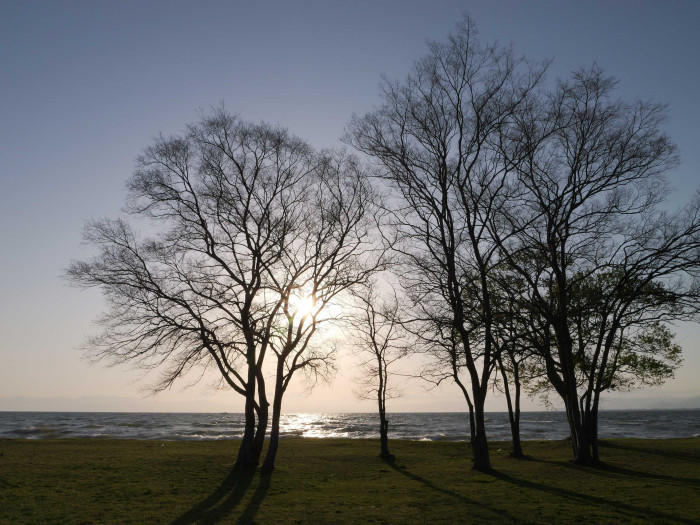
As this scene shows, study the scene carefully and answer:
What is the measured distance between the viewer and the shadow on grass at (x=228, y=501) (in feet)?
39.3

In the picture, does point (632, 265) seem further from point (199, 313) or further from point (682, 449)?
point (199, 313)

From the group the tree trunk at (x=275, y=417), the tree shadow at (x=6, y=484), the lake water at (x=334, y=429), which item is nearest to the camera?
the tree shadow at (x=6, y=484)

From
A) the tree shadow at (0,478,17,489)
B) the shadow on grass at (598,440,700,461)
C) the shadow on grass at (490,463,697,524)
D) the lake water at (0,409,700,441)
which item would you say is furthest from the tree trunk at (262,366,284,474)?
the lake water at (0,409,700,441)

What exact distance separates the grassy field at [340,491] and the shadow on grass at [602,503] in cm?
3

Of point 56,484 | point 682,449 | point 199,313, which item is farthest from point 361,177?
point 682,449

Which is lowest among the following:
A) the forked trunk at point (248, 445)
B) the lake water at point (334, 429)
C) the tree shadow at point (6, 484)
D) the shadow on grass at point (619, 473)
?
the lake water at point (334, 429)

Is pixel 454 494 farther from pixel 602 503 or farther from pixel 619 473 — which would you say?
pixel 619 473

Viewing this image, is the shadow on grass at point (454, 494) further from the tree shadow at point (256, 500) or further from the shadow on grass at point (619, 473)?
the shadow on grass at point (619, 473)

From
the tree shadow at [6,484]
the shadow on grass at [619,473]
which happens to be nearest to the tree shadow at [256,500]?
the tree shadow at [6,484]

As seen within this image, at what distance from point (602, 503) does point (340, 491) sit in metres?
7.45

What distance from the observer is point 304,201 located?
22.2 meters

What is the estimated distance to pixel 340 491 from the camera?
52.5ft

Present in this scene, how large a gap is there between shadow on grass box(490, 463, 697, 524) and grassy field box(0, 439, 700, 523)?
26mm

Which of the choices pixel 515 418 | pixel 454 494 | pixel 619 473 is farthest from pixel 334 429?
pixel 454 494
